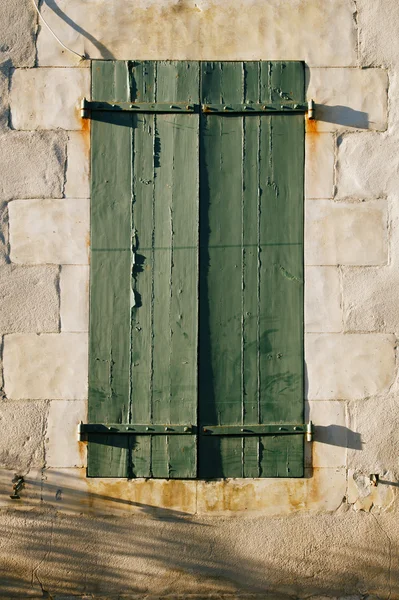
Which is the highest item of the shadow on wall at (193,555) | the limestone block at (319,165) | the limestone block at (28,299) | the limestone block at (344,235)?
the limestone block at (319,165)

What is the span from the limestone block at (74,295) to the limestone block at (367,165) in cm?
189

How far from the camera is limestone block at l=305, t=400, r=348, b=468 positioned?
5047 mm

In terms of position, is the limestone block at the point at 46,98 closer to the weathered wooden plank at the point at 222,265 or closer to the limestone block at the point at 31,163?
the limestone block at the point at 31,163

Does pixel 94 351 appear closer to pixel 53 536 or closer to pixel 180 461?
pixel 180 461

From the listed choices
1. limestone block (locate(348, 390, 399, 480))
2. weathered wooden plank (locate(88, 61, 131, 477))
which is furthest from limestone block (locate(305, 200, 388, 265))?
weathered wooden plank (locate(88, 61, 131, 477))

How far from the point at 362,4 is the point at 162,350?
2811 mm

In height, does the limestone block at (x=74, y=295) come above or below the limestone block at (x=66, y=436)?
above

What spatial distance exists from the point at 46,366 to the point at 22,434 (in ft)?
1.64

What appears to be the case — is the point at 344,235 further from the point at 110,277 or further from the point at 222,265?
the point at 110,277

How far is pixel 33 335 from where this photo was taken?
5.08 meters

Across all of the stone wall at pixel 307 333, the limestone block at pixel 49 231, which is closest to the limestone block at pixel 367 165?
the stone wall at pixel 307 333

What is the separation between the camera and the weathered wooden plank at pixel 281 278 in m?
5.04

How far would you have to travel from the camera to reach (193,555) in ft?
16.5

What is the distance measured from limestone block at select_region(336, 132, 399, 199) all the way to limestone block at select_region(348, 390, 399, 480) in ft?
4.71
